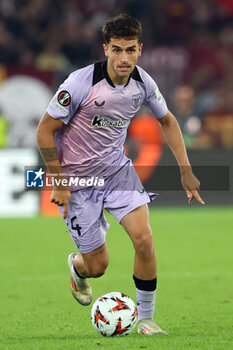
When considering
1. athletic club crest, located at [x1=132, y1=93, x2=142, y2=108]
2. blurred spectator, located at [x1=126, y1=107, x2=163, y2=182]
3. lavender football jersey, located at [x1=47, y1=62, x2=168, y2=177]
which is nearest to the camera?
lavender football jersey, located at [x1=47, y1=62, x2=168, y2=177]

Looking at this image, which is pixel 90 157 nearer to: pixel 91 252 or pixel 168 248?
pixel 91 252

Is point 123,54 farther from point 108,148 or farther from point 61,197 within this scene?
point 61,197

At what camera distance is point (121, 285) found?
27.5 ft

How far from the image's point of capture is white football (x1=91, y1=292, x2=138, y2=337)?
5.78m

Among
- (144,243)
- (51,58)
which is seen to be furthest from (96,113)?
(51,58)

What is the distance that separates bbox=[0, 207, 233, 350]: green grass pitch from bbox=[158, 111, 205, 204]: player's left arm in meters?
0.98

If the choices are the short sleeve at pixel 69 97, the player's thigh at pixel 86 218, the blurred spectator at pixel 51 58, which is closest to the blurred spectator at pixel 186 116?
the blurred spectator at pixel 51 58

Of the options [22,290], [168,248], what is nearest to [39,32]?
[168,248]

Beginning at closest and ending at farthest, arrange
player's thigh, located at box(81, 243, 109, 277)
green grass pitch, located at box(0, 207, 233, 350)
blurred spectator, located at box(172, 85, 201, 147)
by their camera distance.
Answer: green grass pitch, located at box(0, 207, 233, 350), player's thigh, located at box(81, 243, 109, 277), blurred spectator, located at box(172, 85, 201, 147)

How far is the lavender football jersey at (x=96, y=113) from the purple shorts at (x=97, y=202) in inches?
3.9

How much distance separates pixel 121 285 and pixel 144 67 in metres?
9.43

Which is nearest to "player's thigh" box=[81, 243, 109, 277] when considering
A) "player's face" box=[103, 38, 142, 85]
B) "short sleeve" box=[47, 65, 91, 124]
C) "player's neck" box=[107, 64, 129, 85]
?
"short sleeve" box=[47, 65, 91, 124]

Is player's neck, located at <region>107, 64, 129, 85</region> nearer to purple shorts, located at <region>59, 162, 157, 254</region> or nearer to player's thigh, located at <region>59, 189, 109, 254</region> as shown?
purple shorts, located at <region>59, 162, 157, 254</region>

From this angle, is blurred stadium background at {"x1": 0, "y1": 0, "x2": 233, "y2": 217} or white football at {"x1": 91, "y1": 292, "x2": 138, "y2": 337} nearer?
white football at {"x1": 91, "y1": 292, "x2": 138, "y2": 337}
